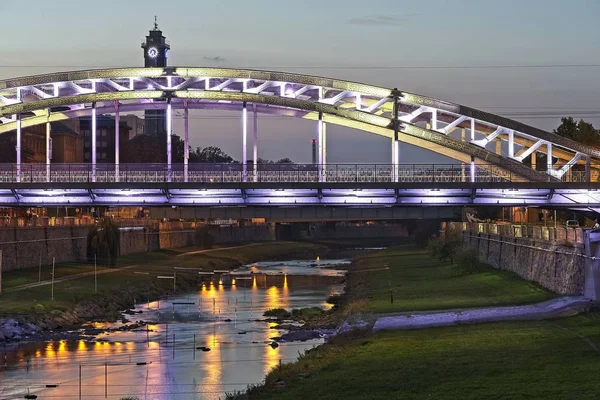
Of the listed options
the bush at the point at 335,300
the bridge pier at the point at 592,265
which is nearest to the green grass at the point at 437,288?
the bush at the point at 335,300

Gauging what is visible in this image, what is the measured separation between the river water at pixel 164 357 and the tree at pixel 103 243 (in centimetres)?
2716

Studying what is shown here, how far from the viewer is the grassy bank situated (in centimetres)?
6512

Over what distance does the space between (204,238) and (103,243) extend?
176 ft

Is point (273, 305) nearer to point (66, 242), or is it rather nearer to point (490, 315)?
point (66, 242)

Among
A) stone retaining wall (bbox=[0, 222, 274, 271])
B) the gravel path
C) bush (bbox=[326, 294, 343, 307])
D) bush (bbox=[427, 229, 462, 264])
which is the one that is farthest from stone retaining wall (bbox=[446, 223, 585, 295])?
stone retaining wall (bbox=[0, 222, 274, 271])

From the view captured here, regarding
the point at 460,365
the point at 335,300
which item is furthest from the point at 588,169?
the point at 460,365

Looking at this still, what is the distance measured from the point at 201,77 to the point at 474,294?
33.0 m

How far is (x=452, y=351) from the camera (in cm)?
3662

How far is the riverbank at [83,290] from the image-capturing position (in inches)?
2355

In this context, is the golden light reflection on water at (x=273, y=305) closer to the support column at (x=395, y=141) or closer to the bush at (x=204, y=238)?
Result: the support column at (x=395, y=141)

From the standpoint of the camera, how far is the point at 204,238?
6245 inches

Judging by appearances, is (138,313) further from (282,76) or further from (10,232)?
(282,76)

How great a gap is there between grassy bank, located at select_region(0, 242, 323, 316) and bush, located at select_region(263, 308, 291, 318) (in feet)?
36.0

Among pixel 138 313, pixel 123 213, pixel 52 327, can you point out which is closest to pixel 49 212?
pixel 123 213
